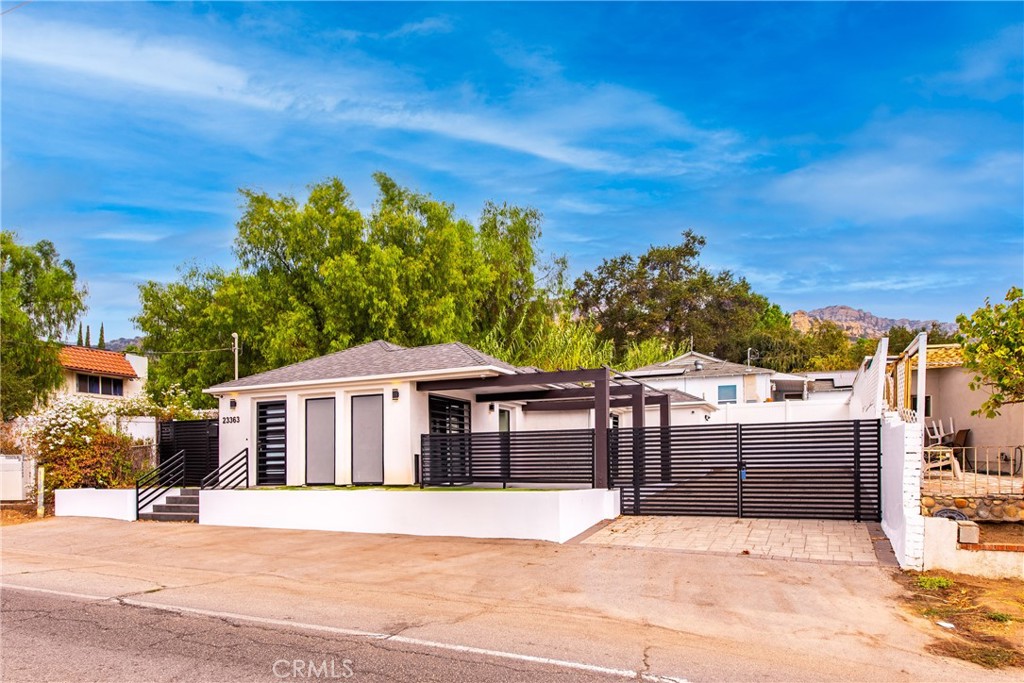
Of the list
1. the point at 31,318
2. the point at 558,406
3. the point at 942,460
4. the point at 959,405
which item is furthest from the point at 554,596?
the point at 31,318

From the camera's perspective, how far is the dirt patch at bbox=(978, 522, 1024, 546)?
42.9ft

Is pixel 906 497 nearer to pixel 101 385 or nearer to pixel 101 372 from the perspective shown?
pixel 101 372

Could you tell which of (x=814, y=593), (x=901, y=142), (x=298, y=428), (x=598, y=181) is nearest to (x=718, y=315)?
(x=598, y=181)

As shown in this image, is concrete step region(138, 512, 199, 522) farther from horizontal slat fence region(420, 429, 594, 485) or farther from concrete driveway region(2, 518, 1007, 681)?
horizontal slat fence region(420, 429, 594, 485)

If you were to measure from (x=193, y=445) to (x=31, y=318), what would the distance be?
21046 mm

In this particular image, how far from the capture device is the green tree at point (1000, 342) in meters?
12.6

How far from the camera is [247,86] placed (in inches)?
750

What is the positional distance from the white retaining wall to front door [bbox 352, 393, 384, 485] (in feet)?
5.88

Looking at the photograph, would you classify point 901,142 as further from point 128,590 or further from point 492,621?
point 128,590

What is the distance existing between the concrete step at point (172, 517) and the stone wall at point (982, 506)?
15.4m

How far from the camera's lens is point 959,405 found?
887 inches

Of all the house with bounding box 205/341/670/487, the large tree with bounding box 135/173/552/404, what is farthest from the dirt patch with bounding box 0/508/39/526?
the large tree with bounding box 135/173/552/404

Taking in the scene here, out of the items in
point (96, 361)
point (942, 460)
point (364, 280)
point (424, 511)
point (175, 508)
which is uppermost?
point (364, 280)

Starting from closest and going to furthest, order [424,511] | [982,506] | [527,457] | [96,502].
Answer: [982,506], [424,511], [527,457], [96,502]
